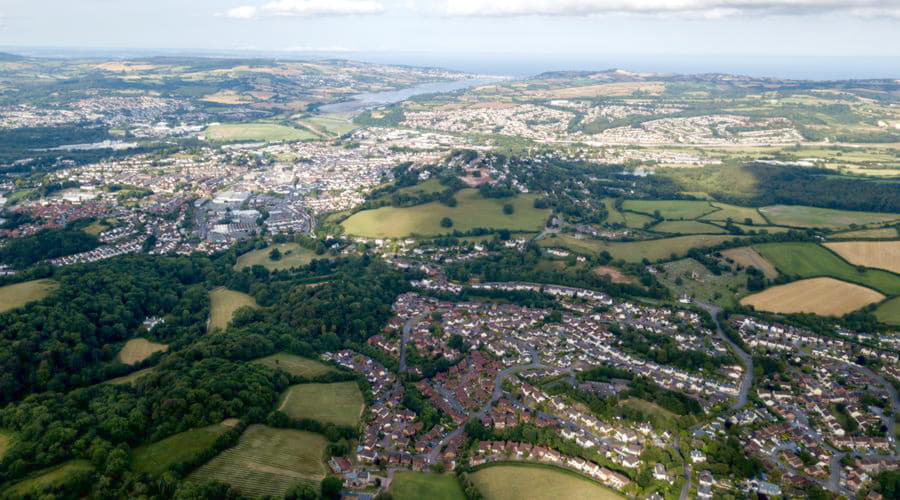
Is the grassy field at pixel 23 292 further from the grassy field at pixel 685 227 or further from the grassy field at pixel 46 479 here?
the grassy field at pixel 685 227

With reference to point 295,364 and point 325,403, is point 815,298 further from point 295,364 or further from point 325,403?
point 295,364

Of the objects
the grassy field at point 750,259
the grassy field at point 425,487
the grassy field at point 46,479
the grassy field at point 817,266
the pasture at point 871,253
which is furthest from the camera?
the grassy field at point 750,259

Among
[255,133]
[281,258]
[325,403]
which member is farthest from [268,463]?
[255,133]

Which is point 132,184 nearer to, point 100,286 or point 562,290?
point 100,286

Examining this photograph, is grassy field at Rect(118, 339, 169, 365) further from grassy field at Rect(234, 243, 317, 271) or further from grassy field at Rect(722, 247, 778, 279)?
grassy field at Rect(722, 247, 778, 279)

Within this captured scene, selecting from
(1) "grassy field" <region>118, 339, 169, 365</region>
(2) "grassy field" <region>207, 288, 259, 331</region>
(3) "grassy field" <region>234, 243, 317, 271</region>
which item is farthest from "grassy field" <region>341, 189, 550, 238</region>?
(1) "grassy field" <region>118, 339, 169, 365</region>

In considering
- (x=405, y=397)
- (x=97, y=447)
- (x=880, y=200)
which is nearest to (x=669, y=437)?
(x=405, y=397)

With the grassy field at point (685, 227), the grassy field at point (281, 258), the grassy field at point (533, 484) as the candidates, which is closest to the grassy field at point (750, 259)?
the grassy field at point (685, 227)
